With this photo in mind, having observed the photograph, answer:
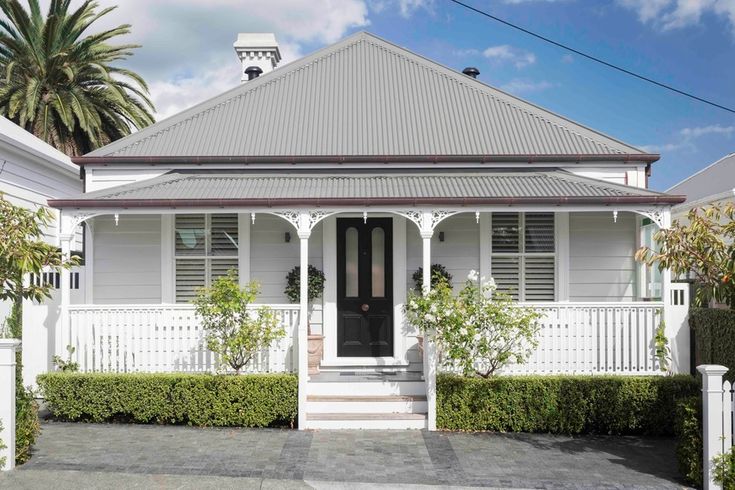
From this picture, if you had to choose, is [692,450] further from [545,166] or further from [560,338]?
[545,166]

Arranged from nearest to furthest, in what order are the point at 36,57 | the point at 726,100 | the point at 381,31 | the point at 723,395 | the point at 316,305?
the point at 723,395 → the point at 316,305 → the point at 381,31 → the point at 726,100 → the point at 36,57

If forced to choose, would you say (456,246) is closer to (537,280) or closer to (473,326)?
(537,280)

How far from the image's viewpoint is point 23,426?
22.7 feet

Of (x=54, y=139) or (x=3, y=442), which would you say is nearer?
(x=3, y=442)

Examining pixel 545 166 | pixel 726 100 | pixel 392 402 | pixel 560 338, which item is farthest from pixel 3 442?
pixel 726 100

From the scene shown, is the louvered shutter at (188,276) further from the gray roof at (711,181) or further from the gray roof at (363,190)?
the gray roof at (711,181)

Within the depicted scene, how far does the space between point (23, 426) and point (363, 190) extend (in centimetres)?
558

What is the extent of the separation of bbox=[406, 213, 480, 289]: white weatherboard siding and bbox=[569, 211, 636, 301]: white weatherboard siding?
1.72 metres

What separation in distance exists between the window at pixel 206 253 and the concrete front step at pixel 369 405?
3200 mm

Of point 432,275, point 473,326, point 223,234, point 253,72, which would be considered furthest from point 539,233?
→ point 253,72

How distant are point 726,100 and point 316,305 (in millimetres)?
13992

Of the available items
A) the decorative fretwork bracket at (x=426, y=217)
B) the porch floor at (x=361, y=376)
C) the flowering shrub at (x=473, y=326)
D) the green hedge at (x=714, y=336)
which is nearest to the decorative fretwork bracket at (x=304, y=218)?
the decorative fretwork bracket at (x=426, y=217)

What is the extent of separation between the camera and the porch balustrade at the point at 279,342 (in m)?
9.12

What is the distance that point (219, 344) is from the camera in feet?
29.1
